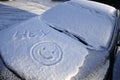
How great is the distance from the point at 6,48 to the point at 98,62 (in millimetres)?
797

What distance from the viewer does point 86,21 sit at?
2750 mm

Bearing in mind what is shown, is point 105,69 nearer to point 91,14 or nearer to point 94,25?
point 94,25

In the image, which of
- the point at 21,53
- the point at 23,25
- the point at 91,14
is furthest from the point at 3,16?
the point at 21,53

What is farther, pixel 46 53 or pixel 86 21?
pixel 86 21

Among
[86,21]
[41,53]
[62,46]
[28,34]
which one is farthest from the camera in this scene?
[86,21]

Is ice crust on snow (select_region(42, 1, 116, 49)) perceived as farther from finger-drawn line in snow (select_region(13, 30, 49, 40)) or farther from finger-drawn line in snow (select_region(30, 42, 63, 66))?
finger-drawn line in snow (select_region(30, 42, 63, 66))

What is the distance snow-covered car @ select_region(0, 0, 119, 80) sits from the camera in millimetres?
1972

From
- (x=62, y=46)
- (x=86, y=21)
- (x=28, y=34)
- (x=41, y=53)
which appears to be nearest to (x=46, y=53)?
(x=41, y=53)

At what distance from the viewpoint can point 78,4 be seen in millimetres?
3211

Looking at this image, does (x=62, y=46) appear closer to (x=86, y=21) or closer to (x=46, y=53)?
(x=46, y=53)

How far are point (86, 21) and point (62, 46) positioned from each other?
Result: 661mm

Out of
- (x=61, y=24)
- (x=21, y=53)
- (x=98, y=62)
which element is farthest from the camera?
(x=61, y=24)

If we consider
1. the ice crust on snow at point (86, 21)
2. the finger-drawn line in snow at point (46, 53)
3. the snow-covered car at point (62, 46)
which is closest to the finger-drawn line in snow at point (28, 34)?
the snow-covered car at point (62, 46)

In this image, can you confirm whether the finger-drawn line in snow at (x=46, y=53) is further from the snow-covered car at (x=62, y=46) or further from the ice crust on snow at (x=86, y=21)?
the ice crust on snow at (x=86, y=21)
